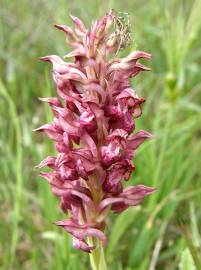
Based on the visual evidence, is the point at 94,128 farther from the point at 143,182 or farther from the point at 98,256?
the point at 143,182

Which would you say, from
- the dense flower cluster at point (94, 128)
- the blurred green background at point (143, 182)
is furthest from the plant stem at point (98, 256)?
the blurred green background at point (143, 182)

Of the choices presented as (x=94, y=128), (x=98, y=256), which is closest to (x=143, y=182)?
(x=98, y=256)

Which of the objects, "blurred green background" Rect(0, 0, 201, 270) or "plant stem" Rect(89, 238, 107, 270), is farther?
"blurred green background" Rect(0, 0, 201, 270)

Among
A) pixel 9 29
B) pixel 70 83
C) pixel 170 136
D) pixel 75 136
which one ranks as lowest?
pixel 75 136

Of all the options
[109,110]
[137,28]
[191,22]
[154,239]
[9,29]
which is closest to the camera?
[109,110]

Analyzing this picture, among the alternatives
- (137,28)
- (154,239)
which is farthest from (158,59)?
(154,239)

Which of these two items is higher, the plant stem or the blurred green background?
the blurred green background

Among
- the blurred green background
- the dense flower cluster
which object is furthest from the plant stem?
the blurred green background

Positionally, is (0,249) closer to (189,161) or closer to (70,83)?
(189,161)

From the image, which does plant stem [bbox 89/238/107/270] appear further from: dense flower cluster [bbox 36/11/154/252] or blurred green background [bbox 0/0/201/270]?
blurred green background [bbox 0/0/201/270]
